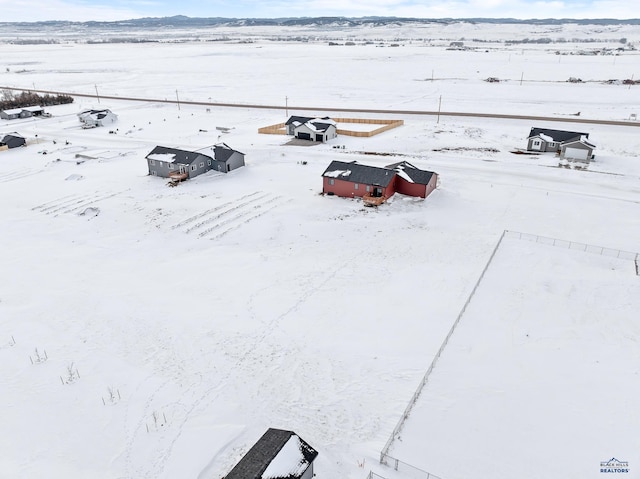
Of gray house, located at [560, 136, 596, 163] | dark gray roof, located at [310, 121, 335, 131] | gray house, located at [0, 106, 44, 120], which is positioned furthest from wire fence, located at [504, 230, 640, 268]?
gray house, located at [0, 106, 44, 120]

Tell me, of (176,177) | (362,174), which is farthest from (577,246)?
(176,177)

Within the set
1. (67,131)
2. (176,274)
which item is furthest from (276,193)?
(67,131)

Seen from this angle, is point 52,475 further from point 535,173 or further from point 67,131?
point 67,131

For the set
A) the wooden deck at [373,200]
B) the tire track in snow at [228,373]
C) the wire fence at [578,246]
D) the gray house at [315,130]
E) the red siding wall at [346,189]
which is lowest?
the tire track in snow at [228,373]

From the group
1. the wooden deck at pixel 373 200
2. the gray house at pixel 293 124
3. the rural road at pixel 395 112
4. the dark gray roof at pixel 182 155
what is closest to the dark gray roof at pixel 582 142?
the rural road at pixel 395 112

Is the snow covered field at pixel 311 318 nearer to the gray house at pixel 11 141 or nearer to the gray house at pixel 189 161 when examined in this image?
the gray house at pixel 189 161
